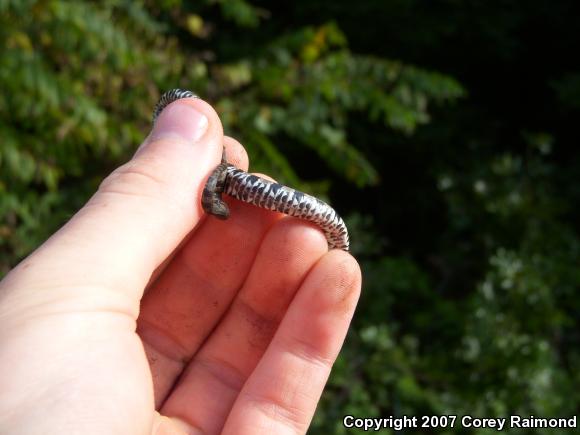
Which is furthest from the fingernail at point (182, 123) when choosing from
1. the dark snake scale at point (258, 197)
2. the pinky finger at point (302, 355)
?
the pinky finger at point (302, 355)

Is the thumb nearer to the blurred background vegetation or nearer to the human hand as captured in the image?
the human hand

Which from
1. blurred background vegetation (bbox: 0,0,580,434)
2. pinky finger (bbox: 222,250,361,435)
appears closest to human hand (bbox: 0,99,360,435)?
pinky finger (bbox: 222,250,361,435)

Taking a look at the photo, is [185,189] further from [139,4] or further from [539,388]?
[539,388]

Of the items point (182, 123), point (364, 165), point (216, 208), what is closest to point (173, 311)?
point (216, 208)

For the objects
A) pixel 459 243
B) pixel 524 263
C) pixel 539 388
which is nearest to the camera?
pixel 539 388

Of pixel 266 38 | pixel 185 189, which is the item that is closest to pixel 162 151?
pixel 185 189

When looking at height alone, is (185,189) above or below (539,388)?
above
